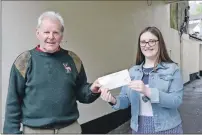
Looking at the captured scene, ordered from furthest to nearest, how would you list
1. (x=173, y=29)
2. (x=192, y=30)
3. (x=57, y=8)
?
(x=192, y=30) < (x=173, y=29) < (x=57, y=8)

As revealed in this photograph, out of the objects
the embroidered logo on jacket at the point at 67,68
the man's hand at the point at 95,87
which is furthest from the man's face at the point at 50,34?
the man's hand at the point at 95,87

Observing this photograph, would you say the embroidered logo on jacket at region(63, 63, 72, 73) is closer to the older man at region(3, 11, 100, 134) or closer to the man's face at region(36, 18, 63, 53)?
the older man at region(3, 11, 100, 134)

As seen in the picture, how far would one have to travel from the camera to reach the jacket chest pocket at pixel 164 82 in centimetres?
155

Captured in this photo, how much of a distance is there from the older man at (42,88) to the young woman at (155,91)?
11.4 inches

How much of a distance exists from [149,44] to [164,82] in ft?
0.86

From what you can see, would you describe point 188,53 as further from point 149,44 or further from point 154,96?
point 154,96

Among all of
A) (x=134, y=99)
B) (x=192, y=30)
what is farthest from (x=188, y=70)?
(x=134, y=99)

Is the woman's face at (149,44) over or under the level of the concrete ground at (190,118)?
over

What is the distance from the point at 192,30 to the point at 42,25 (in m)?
16.7

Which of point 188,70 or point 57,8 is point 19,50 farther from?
point 188,70

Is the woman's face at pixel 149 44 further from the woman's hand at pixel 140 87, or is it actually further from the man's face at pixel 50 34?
the man's face at pixel 50 34

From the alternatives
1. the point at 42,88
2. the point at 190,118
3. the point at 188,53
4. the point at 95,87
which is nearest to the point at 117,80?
the point at 95,87

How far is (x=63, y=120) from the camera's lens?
1.59 m

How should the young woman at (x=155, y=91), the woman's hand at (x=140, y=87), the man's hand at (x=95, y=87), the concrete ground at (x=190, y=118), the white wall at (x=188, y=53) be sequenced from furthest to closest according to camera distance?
1. the white wall at (x=188, y=53)
2. the concrete ground at (x=190, y=118)
3. the man's hand at (x=95, y=87)
4. the young woman at (x=155, y=91)
5. the woman's hand at (x=140, y=87)
